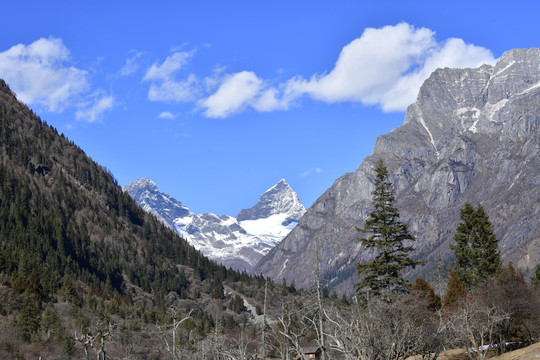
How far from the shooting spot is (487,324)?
58500 mm

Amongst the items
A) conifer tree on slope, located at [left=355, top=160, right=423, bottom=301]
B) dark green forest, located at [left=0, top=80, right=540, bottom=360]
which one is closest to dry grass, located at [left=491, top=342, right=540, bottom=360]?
dark green forest, located at [left=0, top=80, right=540, bottom=360]

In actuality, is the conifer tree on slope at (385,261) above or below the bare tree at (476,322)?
above

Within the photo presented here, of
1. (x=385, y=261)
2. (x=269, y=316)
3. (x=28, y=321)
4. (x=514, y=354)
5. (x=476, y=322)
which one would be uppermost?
(x=28, y=321)

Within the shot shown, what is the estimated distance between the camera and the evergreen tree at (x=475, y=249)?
74312mm

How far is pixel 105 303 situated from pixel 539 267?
99.8 m

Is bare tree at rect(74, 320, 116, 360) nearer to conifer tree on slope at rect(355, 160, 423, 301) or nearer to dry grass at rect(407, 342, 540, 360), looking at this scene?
conifer tree on slope at rect(355, 160, 423, 301)

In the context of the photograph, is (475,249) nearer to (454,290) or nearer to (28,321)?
(454,290)

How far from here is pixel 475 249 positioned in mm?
75125

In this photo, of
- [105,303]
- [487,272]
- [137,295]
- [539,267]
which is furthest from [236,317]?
[487,272]

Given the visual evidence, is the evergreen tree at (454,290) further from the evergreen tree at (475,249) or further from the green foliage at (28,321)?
the green foliage at (28,321)

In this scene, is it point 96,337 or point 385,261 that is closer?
point 385,261

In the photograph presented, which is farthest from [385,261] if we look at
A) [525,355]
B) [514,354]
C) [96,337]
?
[96,337]

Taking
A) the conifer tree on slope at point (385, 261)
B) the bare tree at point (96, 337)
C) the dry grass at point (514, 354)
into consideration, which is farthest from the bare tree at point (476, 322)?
the bare tree at point (96, 337)

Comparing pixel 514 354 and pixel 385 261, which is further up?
pixel 385 261
